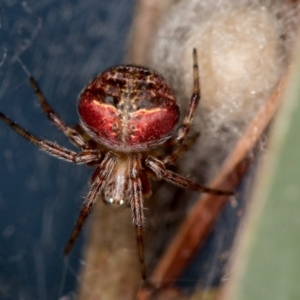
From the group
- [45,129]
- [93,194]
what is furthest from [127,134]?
[45,129]

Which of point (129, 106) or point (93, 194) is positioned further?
point (93, 194)

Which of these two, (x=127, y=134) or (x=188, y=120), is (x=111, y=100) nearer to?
(x=127, y=134)

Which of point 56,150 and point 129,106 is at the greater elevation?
point 129,106

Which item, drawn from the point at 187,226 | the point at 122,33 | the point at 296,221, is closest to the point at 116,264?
the point at 187,226

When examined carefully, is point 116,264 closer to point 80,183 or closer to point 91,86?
point 91,86

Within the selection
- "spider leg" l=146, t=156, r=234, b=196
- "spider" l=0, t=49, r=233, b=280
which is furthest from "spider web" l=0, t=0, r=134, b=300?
"spider leg" l=146, t=156, r=234, b=196

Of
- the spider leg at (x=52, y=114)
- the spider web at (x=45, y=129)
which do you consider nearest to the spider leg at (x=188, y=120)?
the spider leg at (x=52, y=114)

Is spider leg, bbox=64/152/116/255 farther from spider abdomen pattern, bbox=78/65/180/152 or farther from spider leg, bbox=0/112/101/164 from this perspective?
spider abdomen pattern, bbox=78/65/180/152
